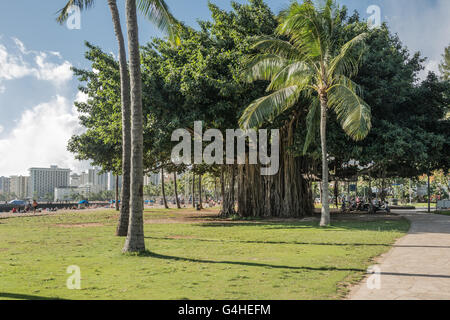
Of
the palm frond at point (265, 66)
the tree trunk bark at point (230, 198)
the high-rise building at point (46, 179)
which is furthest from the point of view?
the high-rise building at point (46, 179)

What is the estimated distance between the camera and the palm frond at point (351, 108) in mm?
12705

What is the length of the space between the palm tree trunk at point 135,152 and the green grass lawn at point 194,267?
1.45ft

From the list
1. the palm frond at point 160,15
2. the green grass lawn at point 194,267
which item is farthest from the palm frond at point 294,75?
the green grass lawn at point 194,267

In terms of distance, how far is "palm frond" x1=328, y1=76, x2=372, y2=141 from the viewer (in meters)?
12.7

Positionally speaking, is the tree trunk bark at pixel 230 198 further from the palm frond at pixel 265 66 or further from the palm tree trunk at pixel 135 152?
the palm tree trunk at pixel 135 152

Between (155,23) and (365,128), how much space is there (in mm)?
7485

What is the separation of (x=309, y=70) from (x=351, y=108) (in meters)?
2.22

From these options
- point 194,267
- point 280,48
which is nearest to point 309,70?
point 280,48

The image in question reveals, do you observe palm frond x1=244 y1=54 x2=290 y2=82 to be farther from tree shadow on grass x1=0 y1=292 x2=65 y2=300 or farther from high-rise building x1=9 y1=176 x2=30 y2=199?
high-rise building x1=9 y1=176 x2=30 y2=199

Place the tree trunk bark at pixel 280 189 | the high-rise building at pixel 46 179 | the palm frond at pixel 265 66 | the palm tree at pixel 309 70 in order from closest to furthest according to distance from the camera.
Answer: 1. the palm tree at pixel 309 70
2. the palm frond at pixel 265 66
3. the tree trunk bark at pixel 280 189
4. the high-rise building at pixel 46 179

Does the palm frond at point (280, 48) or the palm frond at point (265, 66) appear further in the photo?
the palm frond at point (280, 48)

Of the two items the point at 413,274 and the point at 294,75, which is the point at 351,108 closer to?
the point at 294,75
